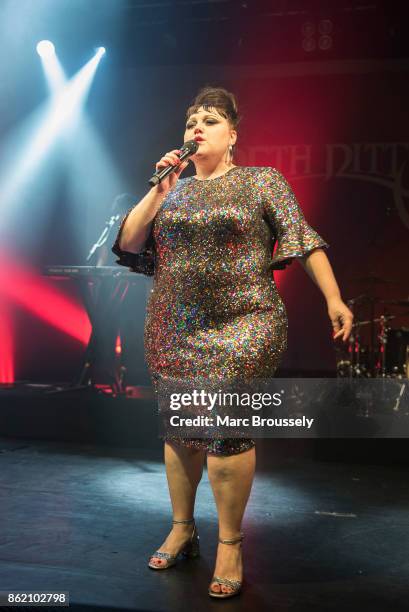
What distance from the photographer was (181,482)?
7.77 ft

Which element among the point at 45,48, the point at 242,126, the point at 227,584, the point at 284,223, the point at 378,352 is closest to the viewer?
the point at 227,584

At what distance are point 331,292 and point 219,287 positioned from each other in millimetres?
327

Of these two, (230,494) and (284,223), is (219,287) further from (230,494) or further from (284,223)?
(230,494)

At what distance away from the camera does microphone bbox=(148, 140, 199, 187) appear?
209 cm

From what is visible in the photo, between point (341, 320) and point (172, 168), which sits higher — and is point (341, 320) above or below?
below

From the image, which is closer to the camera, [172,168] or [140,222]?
[172,168]

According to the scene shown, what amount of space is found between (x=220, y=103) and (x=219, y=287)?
59cm

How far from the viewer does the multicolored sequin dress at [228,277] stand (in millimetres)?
2225

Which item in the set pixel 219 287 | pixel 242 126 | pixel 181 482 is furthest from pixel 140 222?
pixel 242 126

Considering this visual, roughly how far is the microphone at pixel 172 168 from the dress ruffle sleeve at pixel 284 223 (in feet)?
0.73

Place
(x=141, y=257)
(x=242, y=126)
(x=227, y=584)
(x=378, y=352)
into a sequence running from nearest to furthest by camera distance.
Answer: (x=227, y=584) < (x=141, y=257) < (x=378, y=352) < (x=242, y=126)

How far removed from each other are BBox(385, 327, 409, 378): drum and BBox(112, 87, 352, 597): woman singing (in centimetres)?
320

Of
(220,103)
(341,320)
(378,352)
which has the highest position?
(220,103)

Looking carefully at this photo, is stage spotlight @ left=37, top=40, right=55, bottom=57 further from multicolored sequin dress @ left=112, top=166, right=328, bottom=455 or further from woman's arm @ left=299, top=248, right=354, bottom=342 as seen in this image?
woman's arm @ left=299, top=248, right=354, bottom=342
